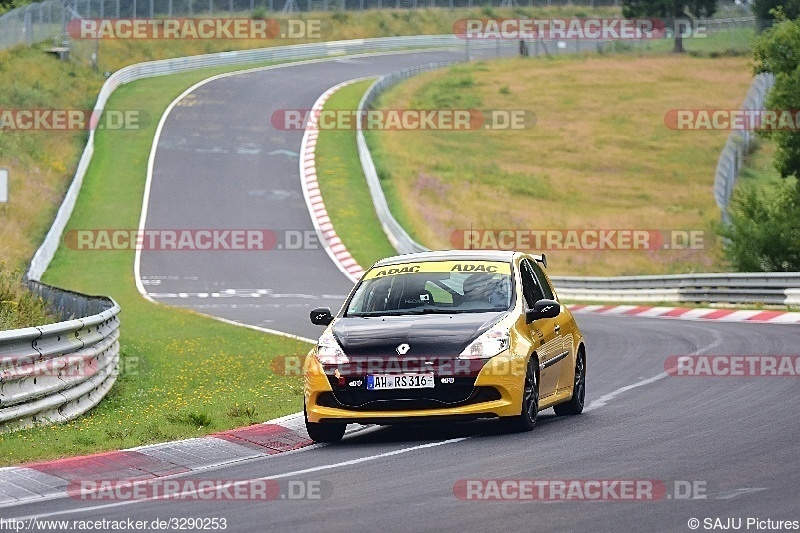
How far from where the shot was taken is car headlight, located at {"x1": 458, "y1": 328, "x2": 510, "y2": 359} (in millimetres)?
12164

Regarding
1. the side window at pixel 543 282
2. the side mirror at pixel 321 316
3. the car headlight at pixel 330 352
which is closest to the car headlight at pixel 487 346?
the car headlight at pixel 330 352

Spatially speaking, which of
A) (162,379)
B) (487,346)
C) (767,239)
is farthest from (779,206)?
(487,346)

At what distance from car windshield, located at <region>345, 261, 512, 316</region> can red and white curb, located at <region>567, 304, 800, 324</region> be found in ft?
48.0

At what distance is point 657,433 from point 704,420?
1.01 meters

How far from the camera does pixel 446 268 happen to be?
13.5m

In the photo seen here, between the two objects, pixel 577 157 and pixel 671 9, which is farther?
pixel 671 9

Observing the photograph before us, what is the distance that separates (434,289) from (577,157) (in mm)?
51803

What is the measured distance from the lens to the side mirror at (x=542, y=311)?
42.6 ft

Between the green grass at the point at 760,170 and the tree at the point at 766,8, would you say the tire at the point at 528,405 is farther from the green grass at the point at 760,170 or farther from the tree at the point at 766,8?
the tree at the point at 766,8

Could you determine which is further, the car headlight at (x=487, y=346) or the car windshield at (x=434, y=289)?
the car windshield at (x=434, y=289)

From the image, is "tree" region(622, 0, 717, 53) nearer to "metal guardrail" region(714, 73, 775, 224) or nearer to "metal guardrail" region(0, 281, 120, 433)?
"metal guardrail" region(714, 73, 775, 224)

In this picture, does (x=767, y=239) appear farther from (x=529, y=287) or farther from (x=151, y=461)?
(x=151, y=461)

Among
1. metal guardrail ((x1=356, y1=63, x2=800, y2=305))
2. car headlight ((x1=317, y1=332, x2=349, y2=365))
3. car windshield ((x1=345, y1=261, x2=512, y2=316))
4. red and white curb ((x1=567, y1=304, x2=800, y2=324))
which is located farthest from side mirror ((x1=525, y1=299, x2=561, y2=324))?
metal guardrail ((x1=356, y1=63, x2=800, y2=305))

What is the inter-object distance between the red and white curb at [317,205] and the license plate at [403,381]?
25916 mm
